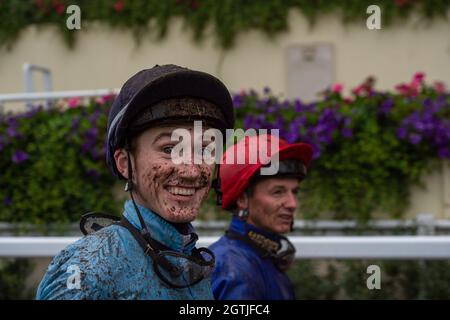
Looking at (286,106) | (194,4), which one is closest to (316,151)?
(286,106)

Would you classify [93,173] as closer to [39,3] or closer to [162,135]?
[39,3]

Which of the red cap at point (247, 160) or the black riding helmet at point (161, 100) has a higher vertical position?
the black riding helmet at point (161, 100)

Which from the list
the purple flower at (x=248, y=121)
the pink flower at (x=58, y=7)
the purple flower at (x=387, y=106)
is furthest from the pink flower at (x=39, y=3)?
the purple flower at (x=387, y=106)

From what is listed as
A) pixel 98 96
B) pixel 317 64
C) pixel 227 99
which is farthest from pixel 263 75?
pixel 227 99

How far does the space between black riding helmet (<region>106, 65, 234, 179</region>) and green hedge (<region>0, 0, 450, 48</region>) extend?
4.43 meters

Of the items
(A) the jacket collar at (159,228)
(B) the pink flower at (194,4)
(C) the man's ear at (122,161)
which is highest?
(B) the pink flower at (194,4)

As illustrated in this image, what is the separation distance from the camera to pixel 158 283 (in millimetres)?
1420

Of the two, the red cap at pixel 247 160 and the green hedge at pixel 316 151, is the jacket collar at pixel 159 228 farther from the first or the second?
the green hedge at pixel 316 151

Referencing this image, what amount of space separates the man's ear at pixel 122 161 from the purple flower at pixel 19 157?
3.67 meters

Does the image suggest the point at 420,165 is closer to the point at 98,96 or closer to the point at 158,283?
the point at 98,96

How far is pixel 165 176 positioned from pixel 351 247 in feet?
3.00

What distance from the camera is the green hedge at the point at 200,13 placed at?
562 centimetres

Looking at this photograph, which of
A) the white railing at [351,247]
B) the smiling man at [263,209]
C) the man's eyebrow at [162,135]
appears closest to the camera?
the man's eyebrow at [162,135]

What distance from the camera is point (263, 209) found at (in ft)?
8.57
